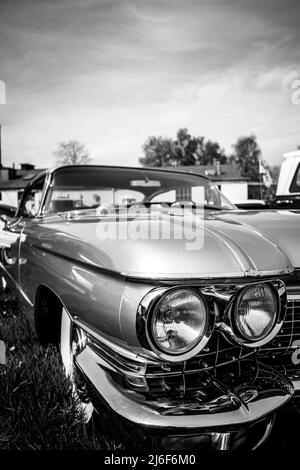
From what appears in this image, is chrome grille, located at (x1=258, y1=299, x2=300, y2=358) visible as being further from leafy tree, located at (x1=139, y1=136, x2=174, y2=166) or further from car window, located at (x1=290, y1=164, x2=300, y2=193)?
leafy tree, located at (x1=139, y1=136, x2=174, y2=166)

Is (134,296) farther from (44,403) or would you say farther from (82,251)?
(44,403)

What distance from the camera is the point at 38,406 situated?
181 centimetres

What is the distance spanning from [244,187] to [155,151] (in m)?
31.9

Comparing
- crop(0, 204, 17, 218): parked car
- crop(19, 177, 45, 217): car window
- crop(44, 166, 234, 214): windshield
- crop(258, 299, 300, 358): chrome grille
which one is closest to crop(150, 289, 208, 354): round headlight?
crop(258, 299, 300, 358): chrome grille

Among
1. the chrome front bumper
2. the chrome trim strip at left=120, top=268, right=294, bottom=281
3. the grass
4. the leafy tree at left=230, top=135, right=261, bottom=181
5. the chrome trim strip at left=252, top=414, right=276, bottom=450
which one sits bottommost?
the grass

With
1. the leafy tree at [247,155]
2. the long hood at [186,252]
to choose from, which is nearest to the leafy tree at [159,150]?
the leafy tree at [247,155]

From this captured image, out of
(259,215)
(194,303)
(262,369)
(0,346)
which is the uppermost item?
(259,215)

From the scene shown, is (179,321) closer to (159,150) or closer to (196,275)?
(196,275)

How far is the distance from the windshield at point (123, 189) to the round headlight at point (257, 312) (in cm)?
144

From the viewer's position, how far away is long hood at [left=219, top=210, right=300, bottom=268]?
4.83ft

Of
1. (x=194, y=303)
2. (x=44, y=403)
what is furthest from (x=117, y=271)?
(x=44, y=403)

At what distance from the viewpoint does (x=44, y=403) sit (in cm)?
177

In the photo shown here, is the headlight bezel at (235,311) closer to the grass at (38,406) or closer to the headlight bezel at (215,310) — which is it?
the headlight bezel at (215,310)

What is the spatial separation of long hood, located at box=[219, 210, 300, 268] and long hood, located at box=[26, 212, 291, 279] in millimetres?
57
